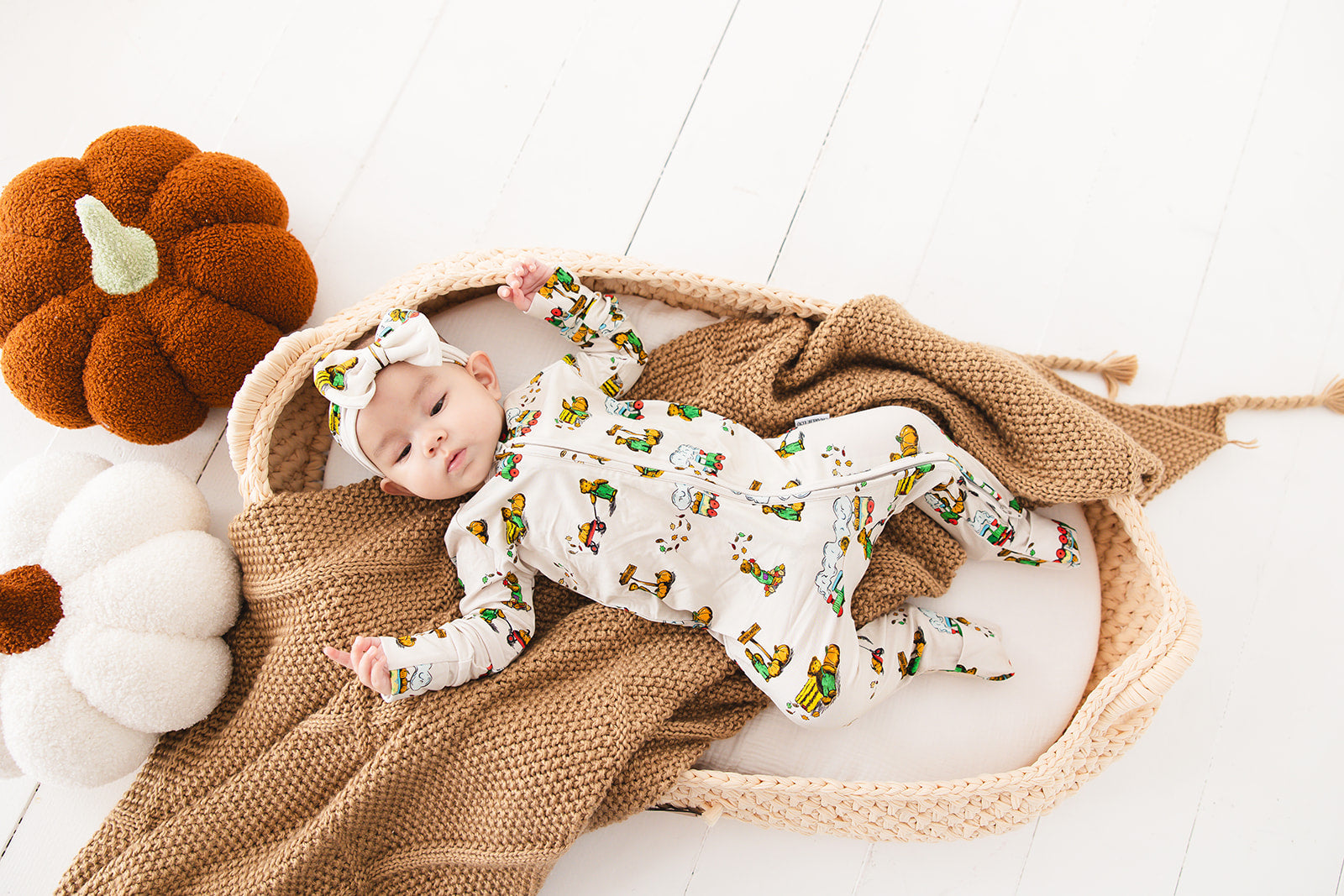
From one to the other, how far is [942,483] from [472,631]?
0.75 meters

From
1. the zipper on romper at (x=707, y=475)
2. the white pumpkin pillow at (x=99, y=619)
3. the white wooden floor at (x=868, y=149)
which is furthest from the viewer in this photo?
the white wooden floor at (x=868, y=149)

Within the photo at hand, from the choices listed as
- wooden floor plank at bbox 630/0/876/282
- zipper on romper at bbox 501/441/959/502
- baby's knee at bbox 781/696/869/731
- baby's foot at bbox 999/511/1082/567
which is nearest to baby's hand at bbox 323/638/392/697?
zipper on romper at bbox 501/441/959/502

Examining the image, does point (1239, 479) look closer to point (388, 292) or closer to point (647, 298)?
point (647, 298)

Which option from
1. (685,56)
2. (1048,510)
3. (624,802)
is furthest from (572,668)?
(685,56)

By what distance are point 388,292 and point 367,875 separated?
912 millimetres

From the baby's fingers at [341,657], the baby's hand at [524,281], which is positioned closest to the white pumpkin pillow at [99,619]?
the baby's fingers at [341,657]

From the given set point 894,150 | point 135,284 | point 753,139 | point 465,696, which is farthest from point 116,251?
point 894,150

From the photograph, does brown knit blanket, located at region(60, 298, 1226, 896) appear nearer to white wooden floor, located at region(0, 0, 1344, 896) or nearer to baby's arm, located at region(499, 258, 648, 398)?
baby's arm, located at region(499, 258, 648, 398)

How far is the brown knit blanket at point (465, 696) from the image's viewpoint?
1.10 m

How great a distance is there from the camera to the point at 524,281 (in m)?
1.20

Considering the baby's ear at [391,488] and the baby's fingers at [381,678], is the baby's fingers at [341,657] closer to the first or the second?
the baby's fingers at [381,678]

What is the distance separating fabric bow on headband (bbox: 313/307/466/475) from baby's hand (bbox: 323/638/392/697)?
257 millimetres

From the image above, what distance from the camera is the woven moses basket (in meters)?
1.16

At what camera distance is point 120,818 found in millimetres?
1107
